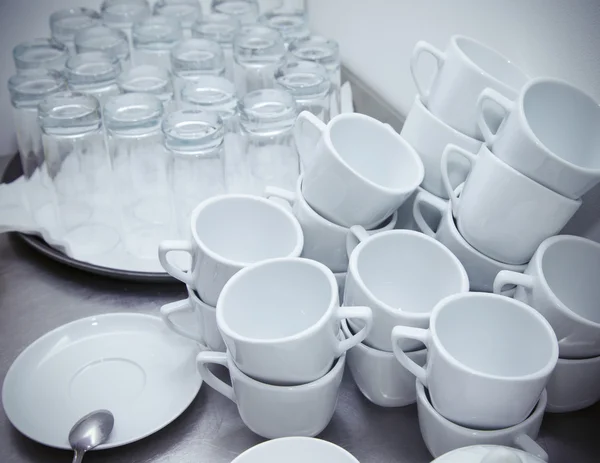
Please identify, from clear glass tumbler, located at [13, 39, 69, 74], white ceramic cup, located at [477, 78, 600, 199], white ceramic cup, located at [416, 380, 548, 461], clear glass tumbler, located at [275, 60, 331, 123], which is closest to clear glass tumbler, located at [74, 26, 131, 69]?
clear glass tumbler, located at [13, 39, 69, 74]

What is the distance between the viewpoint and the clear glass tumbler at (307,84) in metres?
0.96

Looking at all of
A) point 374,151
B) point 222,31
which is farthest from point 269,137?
point 222,31

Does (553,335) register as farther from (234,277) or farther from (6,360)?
(6,360)

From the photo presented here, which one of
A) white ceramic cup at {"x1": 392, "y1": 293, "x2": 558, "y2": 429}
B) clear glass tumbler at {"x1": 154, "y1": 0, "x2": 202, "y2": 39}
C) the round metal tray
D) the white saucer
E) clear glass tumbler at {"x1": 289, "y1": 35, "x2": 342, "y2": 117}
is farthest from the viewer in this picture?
clear glass tumbler at {"x1": 154, "y1": 0, "x2": 202, "y2": 39}

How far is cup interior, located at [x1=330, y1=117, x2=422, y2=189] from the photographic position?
74cm

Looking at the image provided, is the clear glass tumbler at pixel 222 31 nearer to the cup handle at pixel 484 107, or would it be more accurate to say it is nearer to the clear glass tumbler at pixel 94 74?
the clear glass tumbler at pixel 94 74

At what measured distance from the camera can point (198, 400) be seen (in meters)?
0.68

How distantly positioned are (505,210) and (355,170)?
0.16 meters

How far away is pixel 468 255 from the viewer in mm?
681

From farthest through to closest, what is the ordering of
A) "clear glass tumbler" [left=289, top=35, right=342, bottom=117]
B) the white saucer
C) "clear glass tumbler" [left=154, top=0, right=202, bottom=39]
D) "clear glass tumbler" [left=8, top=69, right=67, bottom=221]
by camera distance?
"clear glass tumbler" [left=154, top=0, right=202, bottom=39] → "clear glass tumbler" [left=289, top=35, right=342, bottom=117] → "clear glass tumbler" [left=8, top=69, right=67, bottom=221] → the white saucer

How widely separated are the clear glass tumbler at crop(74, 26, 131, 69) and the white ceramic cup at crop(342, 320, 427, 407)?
644mm

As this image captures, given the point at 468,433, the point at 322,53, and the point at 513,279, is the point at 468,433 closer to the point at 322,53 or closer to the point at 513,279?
the point at 513,279

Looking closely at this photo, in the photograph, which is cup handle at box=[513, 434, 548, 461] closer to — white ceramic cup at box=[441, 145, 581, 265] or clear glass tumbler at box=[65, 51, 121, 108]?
white ceramic cup at box=[441, 145, 581, 265]

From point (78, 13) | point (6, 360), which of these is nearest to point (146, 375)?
point (6, 360)
